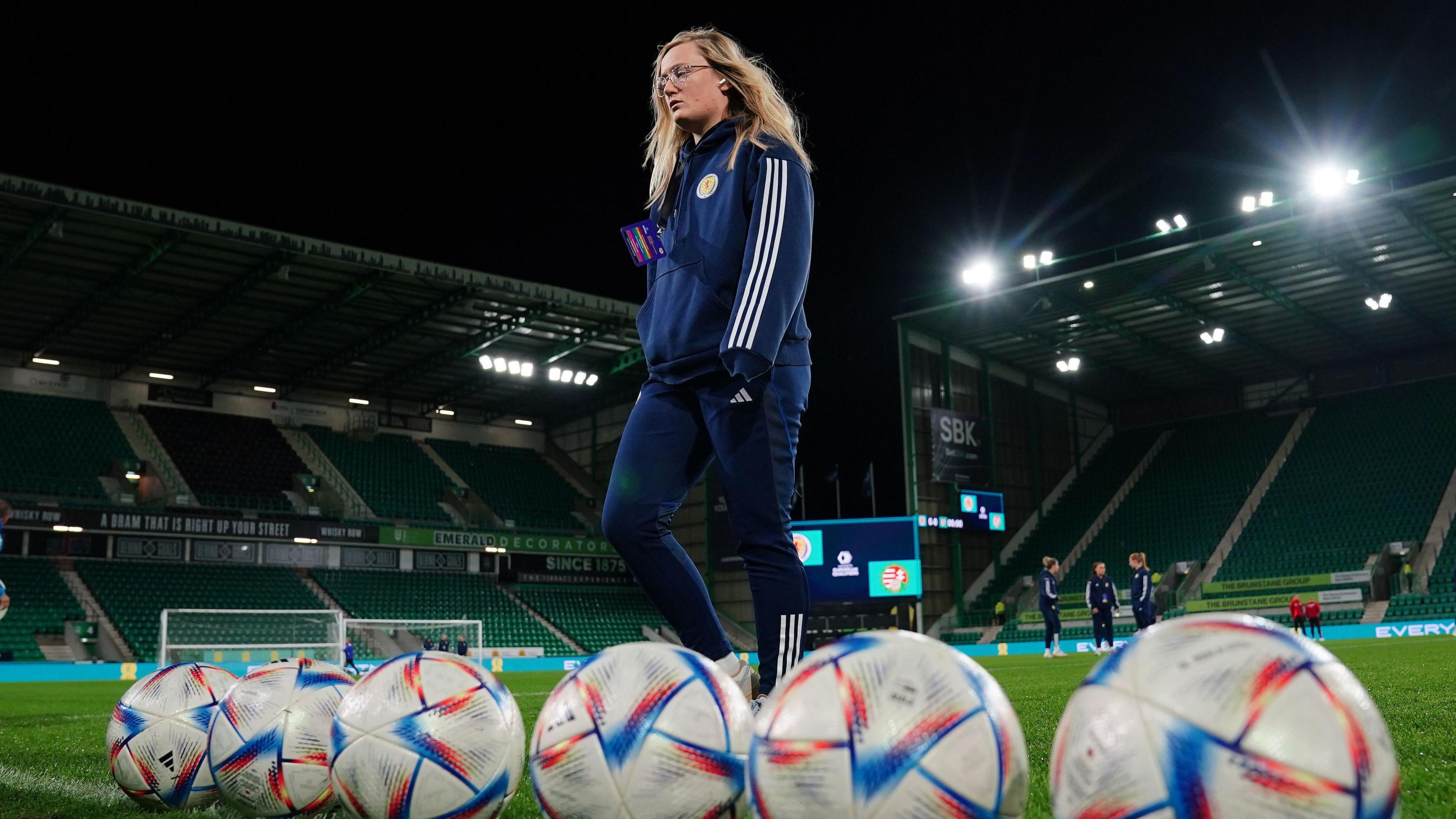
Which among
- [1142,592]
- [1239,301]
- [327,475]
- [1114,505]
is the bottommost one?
[1142,592]

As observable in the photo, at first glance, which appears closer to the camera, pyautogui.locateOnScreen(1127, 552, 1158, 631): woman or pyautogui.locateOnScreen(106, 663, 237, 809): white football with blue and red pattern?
pyautogui.locateOnScreen(106, 663, 237, 809): white football with blue and red pattern

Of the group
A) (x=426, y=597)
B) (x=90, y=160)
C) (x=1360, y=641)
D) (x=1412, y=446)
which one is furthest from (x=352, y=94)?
(x=1412, y=446)

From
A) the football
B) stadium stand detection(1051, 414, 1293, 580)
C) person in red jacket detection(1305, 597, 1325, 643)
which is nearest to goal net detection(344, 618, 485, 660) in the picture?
stadium stand detection(1051, 414, 1293, 580)

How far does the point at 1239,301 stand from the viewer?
3081cm

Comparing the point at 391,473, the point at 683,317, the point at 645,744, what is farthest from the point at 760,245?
the point at 391,473

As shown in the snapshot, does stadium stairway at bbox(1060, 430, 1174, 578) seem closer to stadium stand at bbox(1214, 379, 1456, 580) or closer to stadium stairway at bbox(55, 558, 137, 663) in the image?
stadium stand at bbox(1214, 379, 1456, 580)

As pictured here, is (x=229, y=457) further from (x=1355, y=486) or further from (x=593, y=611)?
(x=1355, y=486)

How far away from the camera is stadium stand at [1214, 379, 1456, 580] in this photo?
98.9 ft

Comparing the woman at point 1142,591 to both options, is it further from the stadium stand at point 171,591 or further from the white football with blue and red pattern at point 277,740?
the stadium stand at point 171,591

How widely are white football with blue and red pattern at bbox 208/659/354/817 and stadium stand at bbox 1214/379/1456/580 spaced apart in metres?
31.7

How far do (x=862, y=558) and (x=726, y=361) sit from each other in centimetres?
2559

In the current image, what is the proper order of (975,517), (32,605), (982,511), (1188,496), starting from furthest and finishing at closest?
(1188,496) → (982,511) → (975,517) → (32,605)

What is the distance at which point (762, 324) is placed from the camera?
291cm

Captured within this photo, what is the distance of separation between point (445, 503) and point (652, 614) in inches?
302
